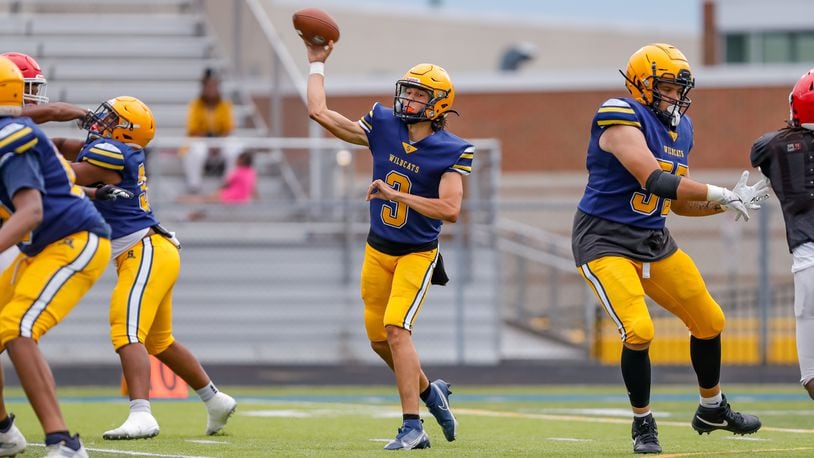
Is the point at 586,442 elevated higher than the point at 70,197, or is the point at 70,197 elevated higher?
the point at 70,197

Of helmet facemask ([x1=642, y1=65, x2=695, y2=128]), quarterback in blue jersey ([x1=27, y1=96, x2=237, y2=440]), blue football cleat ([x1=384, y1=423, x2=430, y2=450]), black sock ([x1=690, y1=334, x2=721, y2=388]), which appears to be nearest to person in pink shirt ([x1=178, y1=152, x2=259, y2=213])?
quarterback in blue jersey ([x1=27, y1=96, x2=237, y2=440])

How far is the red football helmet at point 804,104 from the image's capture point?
751 cm

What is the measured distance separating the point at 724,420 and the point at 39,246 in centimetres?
376

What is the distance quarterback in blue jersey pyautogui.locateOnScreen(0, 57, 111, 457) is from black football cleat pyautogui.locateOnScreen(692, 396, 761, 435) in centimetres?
337

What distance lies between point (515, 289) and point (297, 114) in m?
3.69

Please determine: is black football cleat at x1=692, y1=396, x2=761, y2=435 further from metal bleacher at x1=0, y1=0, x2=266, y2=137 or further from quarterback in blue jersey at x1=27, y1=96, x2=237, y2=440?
metal bleacher at x1=0, y1=0, x2=266, y2=137

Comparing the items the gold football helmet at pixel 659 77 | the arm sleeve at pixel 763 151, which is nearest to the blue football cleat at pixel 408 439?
the gold football helmet at pixel 659 77

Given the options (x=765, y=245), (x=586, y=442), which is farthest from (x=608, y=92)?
(x=586, y=442)

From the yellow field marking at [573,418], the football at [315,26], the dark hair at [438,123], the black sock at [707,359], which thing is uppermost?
the football at [315,26]

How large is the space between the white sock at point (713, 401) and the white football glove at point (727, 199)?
1220mm

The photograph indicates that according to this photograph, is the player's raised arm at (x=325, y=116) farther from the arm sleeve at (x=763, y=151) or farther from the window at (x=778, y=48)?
the window at (x=778, y=48)

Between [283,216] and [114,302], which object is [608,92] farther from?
[114,302]

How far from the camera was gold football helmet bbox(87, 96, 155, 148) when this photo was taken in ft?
27.5

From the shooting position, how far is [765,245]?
54.7 feet
